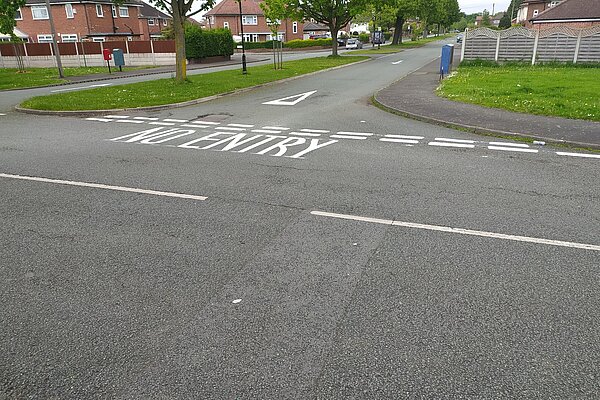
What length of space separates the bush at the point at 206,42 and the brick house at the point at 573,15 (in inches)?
1081

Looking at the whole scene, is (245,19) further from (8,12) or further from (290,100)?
(290,100)

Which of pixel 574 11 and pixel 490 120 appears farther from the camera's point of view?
pixel 574 11

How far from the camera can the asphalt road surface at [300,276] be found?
2957 millimetres

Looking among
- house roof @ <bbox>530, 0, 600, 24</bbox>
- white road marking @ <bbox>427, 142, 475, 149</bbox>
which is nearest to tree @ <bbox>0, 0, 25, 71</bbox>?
white road marking @ <bbox>427, 142, 475, 149</bbox>

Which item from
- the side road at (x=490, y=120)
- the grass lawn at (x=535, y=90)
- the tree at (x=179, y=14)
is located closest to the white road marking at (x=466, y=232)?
the side road at (x=490, y=120)

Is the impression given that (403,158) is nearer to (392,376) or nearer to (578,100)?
(392,376)

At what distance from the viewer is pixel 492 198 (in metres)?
6.14

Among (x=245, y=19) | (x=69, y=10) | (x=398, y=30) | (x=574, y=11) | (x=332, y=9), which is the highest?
(x=69, y=10)

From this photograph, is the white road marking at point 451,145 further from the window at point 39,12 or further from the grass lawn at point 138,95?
the window at point 39,12

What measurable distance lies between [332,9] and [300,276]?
137ft

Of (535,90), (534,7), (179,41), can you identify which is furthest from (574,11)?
(179,41)

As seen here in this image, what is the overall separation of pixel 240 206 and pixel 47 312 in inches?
108

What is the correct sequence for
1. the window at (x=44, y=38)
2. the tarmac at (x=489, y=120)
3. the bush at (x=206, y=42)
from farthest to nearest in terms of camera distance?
the window at (x=44, y=38) < the bush at (x=206, y=42) < the tarmac at (x=489, y=120)

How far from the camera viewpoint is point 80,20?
159ft
